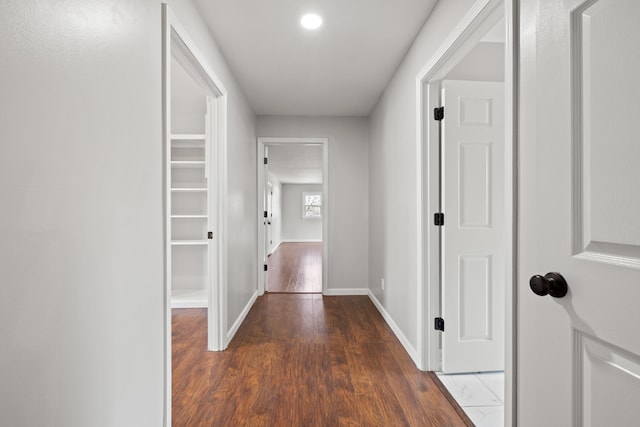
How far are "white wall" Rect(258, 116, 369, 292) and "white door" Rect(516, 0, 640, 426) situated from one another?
10.9ft

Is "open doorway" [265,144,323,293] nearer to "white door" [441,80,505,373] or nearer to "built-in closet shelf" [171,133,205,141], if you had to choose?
A: "built-in closet shelf" [171,133,205,141]

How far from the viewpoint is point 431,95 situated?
7.36 feet

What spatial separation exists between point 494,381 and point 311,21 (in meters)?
2.70

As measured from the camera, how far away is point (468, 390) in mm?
2033

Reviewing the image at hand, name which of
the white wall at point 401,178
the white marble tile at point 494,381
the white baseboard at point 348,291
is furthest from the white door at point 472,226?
the white baseboard at point 348,291

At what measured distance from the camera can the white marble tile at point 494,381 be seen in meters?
2.02

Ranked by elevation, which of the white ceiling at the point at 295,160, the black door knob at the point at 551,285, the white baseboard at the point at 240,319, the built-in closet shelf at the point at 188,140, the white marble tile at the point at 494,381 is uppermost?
the white ceiling at the point at 295,160

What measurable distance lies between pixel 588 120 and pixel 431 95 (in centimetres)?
Answer: 154

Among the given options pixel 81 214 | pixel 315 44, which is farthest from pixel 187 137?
pixel 81 214

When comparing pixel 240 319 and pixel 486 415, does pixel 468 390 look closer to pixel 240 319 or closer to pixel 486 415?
pixel 486 415

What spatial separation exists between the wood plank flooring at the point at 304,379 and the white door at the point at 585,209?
973 mm

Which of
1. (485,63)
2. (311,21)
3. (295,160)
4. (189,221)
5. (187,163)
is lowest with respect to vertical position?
(189,221)

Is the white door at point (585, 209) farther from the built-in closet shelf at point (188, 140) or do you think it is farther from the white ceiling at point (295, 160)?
the white ceiling at point (295, 160)

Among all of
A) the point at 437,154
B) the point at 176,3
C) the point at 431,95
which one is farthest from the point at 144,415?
the point at 431,95
